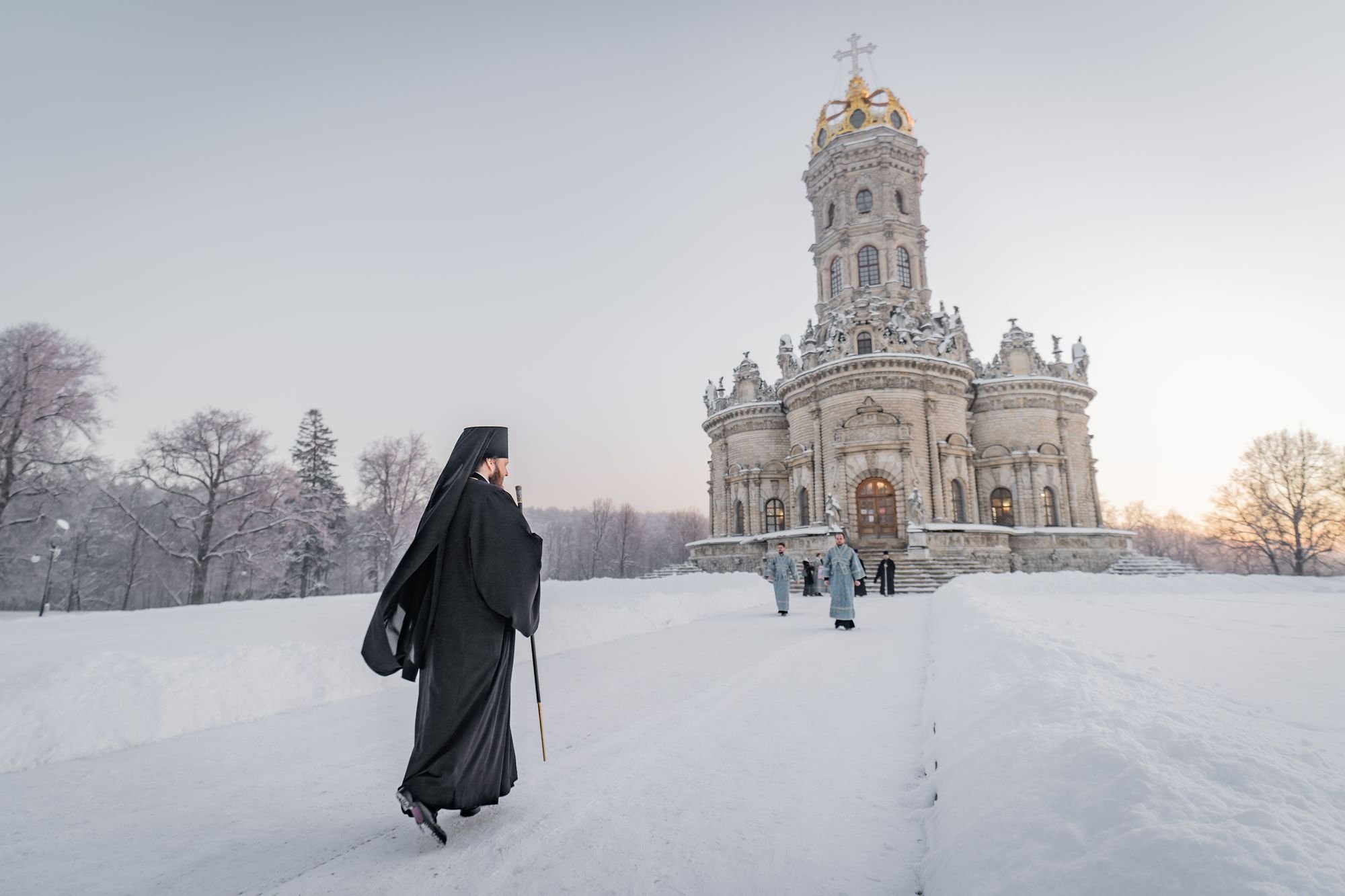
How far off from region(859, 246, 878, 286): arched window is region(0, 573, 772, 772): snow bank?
33263mm

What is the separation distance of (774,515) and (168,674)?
3566cm

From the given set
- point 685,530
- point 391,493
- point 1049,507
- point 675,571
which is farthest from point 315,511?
point 685,530

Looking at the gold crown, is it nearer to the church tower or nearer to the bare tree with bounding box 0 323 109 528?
the church tower

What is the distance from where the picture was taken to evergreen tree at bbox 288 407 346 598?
35.8 metres

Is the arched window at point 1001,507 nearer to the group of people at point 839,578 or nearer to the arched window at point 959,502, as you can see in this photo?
the arched window at point 959,502

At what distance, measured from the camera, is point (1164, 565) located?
1291 inches

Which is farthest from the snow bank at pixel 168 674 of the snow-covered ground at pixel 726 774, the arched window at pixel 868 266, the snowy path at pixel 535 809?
the arched window at pixel 868 266

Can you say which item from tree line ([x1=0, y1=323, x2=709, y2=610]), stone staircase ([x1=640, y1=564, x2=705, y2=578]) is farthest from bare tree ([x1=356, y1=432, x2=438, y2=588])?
stone staircase ([x1=640, y1=564, x2=705, y2=578])

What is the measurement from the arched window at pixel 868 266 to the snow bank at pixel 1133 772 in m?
35.5

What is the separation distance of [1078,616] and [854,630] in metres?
3.80

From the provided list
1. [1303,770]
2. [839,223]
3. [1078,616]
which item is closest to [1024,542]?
[839,223]

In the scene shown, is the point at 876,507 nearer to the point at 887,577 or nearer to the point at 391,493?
the point at 887,577

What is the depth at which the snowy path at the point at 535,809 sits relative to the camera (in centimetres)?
281

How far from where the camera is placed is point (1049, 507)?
3519cm
